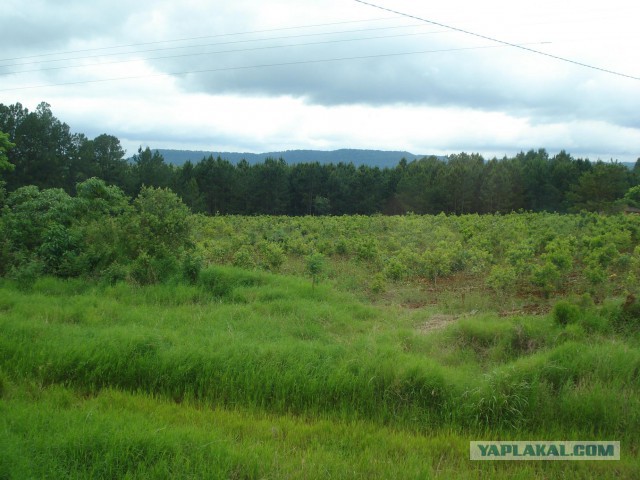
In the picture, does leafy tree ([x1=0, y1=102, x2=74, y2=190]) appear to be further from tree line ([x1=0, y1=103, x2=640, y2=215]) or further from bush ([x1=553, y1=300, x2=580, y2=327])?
bush ([x1=553, y1=300, x2=580, y2=327])

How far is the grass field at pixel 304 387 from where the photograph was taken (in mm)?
4188

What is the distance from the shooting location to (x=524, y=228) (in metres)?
19.0

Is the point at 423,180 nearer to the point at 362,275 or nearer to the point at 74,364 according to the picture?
the point at 362,275

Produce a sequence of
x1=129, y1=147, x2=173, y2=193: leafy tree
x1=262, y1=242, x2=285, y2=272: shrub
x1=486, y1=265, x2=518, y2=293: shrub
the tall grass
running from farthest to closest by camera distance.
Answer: x1=129, y1=147, x2=173, y2=193: leafy tree < x1=262, y1=242, x2=285, y2=272: shrub < x1=486, y1=265, x2=518, y2=293: shrub < the tall grass

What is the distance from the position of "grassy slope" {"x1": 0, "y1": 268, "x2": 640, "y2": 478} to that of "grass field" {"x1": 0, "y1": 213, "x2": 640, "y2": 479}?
2 centimetres

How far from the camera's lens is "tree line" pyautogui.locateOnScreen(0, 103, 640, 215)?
4306 centimetres

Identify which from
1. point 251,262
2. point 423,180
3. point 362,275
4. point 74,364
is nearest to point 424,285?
point 362,275

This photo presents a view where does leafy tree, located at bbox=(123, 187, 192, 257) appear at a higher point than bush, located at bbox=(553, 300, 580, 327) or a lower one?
higher

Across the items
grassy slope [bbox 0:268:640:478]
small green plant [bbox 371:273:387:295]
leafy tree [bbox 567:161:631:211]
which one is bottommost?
grassy slope [bbox 0:268:640:478]

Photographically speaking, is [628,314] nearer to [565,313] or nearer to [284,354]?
[565,313]

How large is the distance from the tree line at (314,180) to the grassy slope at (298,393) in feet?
93.4

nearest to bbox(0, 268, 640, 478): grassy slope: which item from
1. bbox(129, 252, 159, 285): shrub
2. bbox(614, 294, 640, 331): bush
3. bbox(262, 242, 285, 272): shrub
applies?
bbox(614, 294, 640, 331): bush

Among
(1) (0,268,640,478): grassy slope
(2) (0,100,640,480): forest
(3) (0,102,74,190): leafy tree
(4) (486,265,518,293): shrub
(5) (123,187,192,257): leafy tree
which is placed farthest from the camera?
(3) (0,102,74,190): leafy tree

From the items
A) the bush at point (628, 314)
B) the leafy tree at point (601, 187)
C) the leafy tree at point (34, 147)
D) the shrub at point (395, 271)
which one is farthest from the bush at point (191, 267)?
the leafy tree at point (601, 187)
